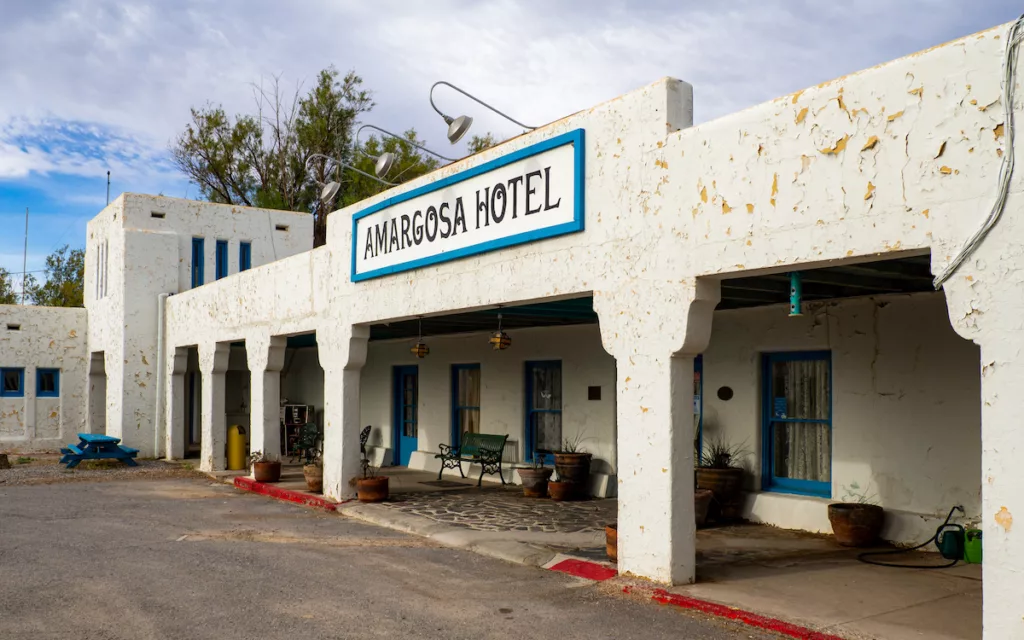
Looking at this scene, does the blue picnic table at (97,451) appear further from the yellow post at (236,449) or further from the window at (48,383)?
the window at (48,383)

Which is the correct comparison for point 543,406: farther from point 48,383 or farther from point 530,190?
point 48,383

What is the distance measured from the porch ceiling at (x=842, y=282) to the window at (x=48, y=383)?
19.8 m

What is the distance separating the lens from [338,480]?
1254cm

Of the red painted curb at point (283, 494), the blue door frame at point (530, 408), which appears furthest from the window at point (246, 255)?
the blue door frame at point (530, 408)

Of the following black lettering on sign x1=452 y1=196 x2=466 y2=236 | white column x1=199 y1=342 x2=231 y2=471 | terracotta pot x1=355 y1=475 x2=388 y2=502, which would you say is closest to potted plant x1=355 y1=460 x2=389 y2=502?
terracotta pot x1=355 y1=475 x2=388 y2=502

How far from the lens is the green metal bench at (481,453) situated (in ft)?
47.0

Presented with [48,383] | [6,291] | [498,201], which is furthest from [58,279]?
[498,201]

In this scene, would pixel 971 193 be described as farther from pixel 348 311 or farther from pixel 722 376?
pixel 348 311

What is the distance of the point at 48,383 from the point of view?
23406 mm

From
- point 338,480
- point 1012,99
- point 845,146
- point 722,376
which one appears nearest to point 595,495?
point 722,376

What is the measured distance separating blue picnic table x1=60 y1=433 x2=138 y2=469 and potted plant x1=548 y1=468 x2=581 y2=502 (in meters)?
11.3

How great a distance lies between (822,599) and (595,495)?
6.34 meters

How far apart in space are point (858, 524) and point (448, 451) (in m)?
8.49

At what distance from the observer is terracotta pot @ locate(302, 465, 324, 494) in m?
13.5
